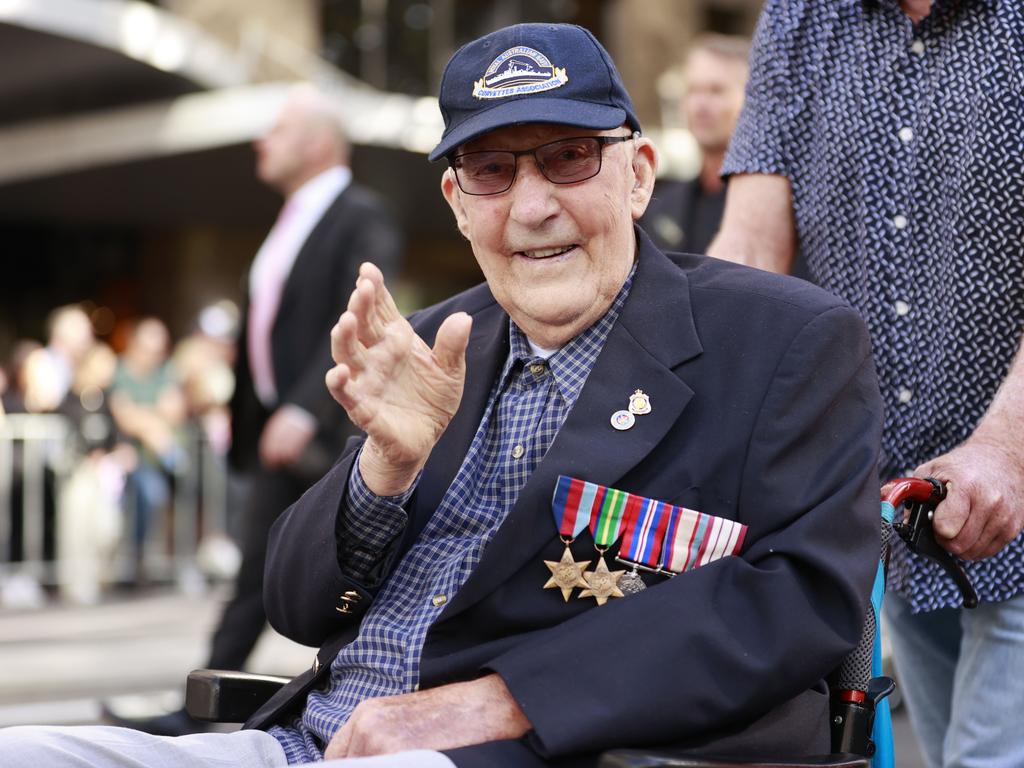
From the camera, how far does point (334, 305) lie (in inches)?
250

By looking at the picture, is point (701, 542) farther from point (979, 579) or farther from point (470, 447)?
point (979, 579)

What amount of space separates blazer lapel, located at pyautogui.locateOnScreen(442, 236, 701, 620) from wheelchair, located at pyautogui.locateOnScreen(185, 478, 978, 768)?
432 millimetres

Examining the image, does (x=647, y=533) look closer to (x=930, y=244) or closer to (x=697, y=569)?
(x=697, y=569)

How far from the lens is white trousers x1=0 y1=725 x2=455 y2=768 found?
8.02 ft

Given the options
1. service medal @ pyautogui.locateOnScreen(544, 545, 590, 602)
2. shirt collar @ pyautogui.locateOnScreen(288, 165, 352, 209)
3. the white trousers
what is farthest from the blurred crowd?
service medal @ pyautogui.locateOnScreen(544, 545, 590, 602)

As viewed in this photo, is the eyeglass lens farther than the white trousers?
Yes

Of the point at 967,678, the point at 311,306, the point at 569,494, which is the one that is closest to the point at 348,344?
the point at 569,494

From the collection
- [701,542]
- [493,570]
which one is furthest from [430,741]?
[701,542]

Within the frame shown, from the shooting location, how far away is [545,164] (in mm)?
2701

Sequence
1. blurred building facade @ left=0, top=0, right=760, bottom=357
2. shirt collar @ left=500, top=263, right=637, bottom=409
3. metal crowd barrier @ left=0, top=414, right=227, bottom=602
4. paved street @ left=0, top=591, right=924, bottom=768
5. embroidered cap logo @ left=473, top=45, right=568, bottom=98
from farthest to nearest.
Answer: blurred building facade @ left=0, top=0, right=760, bottom=357
metal crowd barrier @ left=0, top=414, right=227, bottom=602
paved street @ left=0, top=591, right=924, bottom=768
shirt collar @ left=500, top=263, right=637, bottom=409
embroidered cap logo @ left=473, top=45, right=568, bottom=98

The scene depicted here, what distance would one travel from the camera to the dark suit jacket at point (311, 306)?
629 cm

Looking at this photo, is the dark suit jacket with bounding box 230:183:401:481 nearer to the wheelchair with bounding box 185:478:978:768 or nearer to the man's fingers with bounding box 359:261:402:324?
the wheelchair with bounding box 185:478:978:768

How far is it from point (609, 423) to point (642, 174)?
0.56 m

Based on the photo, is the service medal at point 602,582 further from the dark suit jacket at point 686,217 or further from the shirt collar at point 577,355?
the dark suit jacket at point 686,217
